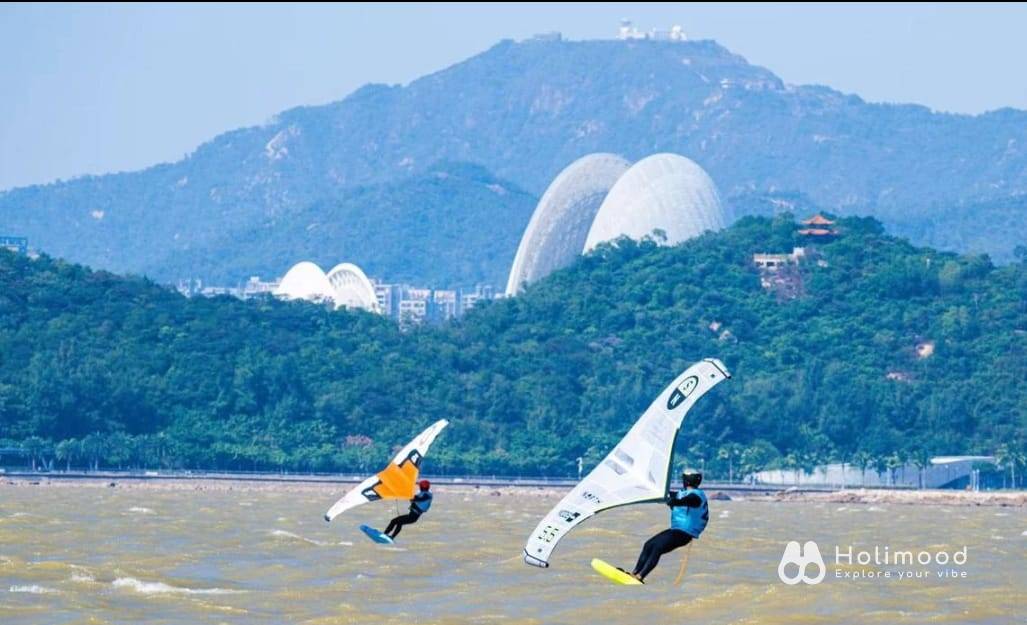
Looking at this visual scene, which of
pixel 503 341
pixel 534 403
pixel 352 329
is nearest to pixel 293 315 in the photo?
pixel 352 329

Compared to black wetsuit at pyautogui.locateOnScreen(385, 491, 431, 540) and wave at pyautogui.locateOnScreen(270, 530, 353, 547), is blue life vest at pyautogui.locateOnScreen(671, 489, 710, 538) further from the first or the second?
wave at pyautogui.locateOnScreen(270, 530, 353, 547)

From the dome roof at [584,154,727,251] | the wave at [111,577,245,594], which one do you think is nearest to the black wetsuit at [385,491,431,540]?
the wave at [111,577,245,594]

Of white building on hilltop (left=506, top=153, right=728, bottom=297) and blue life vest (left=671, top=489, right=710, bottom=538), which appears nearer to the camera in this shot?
blue life vest (left=671, top=489, right=710, bottom=538)

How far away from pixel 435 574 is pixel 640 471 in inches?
999

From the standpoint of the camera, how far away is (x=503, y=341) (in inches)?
6019

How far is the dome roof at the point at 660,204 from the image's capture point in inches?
6644

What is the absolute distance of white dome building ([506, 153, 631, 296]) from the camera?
6850 inches

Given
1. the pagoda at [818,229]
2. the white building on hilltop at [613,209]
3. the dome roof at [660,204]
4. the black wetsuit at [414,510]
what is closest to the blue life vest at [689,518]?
the black wetsuit at [414,510]

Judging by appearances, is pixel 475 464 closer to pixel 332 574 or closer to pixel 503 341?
pixel 503 341

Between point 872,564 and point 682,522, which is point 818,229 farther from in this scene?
point 682,522

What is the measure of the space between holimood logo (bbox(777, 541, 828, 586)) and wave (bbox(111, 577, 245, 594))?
1181cm

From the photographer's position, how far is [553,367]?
474 ft

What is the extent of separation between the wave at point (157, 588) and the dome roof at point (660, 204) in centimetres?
11771

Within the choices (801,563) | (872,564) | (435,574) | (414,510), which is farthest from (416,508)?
(872,564)
